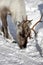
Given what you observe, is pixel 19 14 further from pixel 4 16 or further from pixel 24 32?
pixel 4 16

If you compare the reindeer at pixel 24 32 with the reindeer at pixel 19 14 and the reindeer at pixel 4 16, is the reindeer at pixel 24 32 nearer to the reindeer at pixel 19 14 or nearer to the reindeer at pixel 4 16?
the reindeer at pixel 19 14

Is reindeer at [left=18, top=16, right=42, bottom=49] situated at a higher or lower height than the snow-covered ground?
higher

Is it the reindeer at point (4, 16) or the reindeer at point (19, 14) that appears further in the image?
the reindeer at point (4, 16)

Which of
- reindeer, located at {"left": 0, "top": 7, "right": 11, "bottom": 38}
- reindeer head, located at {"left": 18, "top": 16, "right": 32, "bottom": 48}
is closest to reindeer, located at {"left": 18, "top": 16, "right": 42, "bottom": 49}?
reindeer head, located at {"left": 18, "top": 16, "right": 32, "bottom": 48}

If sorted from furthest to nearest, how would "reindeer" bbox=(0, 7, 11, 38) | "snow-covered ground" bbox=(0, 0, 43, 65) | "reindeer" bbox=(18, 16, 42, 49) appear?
1. "reindeer" bbox=(0, 7, 11, 38)
2. "reindeer" bbox=(18, 16, 42, 49)
3. "snow-covered ground" bbox=(0, 0, 43, 65)

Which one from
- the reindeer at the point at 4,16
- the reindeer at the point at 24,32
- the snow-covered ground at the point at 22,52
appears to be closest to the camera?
the snow-covered ground at the point at 22,52

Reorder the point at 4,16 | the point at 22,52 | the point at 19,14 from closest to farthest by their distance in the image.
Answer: the point at 22,52
the point at 19,14
the point at 4,16

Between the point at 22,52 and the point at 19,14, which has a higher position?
the point at 19,14

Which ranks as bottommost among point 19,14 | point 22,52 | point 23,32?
point 22,52

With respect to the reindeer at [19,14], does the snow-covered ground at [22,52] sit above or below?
below

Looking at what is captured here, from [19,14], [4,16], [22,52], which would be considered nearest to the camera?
[22,52]

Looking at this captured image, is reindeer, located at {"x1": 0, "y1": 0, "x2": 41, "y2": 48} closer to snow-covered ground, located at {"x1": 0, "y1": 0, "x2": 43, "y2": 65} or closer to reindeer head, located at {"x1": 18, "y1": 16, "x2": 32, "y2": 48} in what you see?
reindeer head, located at {"x1": 18, "y1": 16, "x2": 32, "y2": 48}

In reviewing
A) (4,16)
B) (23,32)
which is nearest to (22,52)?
(23,32)

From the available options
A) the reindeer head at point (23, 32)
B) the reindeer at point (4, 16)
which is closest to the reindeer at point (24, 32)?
the reindeer head at point (23, 32)
